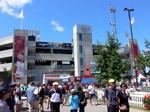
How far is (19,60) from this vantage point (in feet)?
207

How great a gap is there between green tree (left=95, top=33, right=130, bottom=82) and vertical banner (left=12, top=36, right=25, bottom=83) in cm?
3758

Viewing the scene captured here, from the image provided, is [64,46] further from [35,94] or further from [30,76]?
[35,94]

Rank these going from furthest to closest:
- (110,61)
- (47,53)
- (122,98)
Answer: (47,53) → (110,61) → (122,98)

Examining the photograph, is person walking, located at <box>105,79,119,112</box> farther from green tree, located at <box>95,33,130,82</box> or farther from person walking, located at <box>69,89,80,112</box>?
green tree, located at <box>95,33,130,82</box>

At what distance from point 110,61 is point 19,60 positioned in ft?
131

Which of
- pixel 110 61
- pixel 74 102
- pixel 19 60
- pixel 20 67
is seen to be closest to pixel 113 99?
pixel 74 102

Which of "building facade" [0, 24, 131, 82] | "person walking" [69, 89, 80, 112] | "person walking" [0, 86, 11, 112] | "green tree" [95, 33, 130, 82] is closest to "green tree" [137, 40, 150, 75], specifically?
"green tree" [95, 33, 130, 82]

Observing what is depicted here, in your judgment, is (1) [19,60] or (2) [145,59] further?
(1) [19,60]

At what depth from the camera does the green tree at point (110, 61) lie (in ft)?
87.5

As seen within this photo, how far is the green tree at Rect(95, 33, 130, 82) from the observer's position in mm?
26672

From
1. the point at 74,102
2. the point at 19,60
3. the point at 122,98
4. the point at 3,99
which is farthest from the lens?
the point at 19,60

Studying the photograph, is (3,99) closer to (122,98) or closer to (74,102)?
(122,98)

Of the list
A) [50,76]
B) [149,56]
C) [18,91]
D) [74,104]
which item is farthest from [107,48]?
[50,76]

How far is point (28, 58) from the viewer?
214 ft
